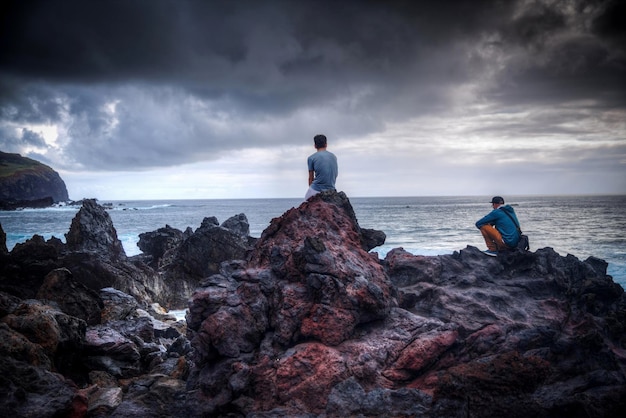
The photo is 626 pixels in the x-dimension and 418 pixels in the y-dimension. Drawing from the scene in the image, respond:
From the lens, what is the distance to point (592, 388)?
4914 millimetres

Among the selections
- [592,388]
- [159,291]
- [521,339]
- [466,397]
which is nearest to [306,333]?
[466,397]

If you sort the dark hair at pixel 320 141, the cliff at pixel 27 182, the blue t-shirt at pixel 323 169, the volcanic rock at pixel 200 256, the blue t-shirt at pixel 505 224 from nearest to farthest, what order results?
the blue t-shirt at pixel 323 169 → the dark hair at pixel 320 141 → the blue t-shirt at pixel 505 224 → the volcanic rock at pixel 200 256 → the cliff at pixel 27 182

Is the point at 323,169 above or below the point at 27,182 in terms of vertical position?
below

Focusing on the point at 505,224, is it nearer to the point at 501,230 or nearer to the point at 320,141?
the point at 501,230

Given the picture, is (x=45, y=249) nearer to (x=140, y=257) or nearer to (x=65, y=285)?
(x=65, y=285)

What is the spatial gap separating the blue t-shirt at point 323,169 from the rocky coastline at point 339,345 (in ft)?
1.55

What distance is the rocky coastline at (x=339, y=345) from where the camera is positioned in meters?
5.06

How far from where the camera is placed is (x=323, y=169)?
28.6 feet

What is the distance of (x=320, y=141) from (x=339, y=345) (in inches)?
177

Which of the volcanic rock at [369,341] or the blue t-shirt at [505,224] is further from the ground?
the blue t-shirt at [505,224]

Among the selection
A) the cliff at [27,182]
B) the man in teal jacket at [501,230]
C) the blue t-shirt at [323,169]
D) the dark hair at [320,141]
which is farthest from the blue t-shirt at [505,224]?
the cliff at [27,182]

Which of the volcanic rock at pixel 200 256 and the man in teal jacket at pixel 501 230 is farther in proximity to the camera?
the volcanic rock at pixel 200 256

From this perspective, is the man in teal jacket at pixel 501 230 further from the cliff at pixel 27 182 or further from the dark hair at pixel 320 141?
the cliff at pixel 27 182

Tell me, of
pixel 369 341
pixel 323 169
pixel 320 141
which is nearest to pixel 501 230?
pixel 323 169
